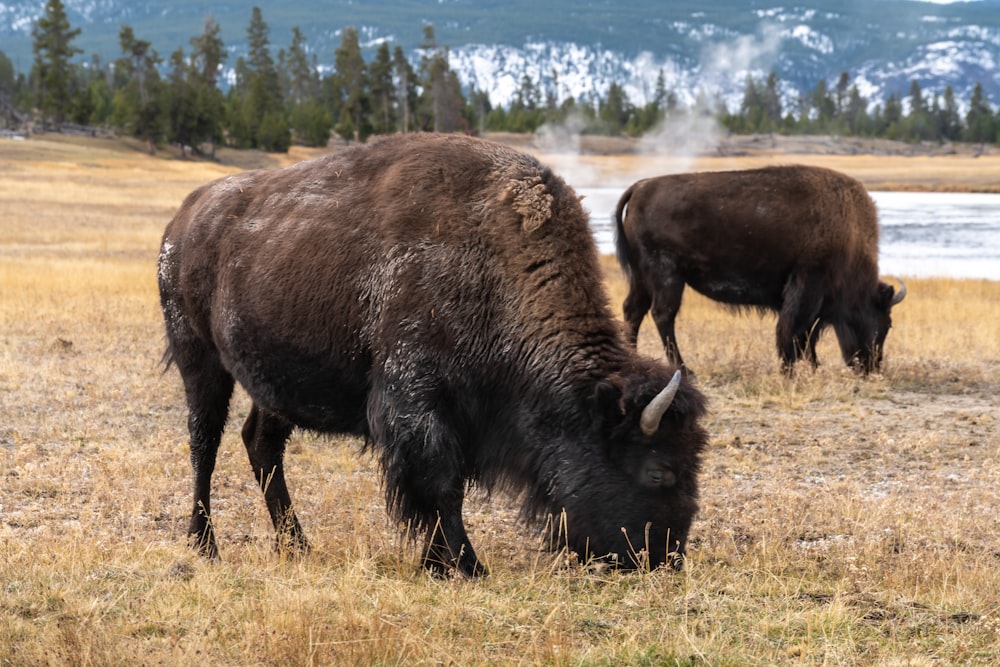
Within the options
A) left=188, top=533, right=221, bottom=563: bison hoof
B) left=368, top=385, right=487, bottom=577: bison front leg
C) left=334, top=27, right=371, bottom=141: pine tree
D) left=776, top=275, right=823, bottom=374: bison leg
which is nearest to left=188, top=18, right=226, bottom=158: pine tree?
left=334, top=27, right=371, bottom=141: pine tree

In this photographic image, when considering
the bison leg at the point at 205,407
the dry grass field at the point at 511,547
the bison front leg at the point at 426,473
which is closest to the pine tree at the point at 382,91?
the dry grass field at the point at 511,547

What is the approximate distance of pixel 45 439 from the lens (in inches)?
350

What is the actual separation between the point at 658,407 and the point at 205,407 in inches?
126

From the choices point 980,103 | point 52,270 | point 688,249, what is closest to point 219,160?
point 52,270

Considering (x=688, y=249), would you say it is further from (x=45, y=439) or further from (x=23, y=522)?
(x=23, y=522)

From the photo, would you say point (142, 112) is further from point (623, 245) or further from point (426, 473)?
point (426, 473)

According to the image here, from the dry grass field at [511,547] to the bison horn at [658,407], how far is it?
0.70 meters

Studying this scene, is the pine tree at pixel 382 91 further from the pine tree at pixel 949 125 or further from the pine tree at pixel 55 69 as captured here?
the pine tree at pixel 949 125

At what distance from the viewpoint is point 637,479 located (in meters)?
5.33

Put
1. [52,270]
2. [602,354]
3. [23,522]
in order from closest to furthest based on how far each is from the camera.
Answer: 1. [602,354]
2. [23,522]
3. [52,270]

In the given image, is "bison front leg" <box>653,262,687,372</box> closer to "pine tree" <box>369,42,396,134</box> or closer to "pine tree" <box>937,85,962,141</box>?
"pine tree" <box>369,42,396,134</box>

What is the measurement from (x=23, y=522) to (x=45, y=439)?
94.2 inches

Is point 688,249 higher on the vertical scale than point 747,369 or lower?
higher

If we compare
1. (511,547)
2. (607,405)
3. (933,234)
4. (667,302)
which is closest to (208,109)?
(933,234)
